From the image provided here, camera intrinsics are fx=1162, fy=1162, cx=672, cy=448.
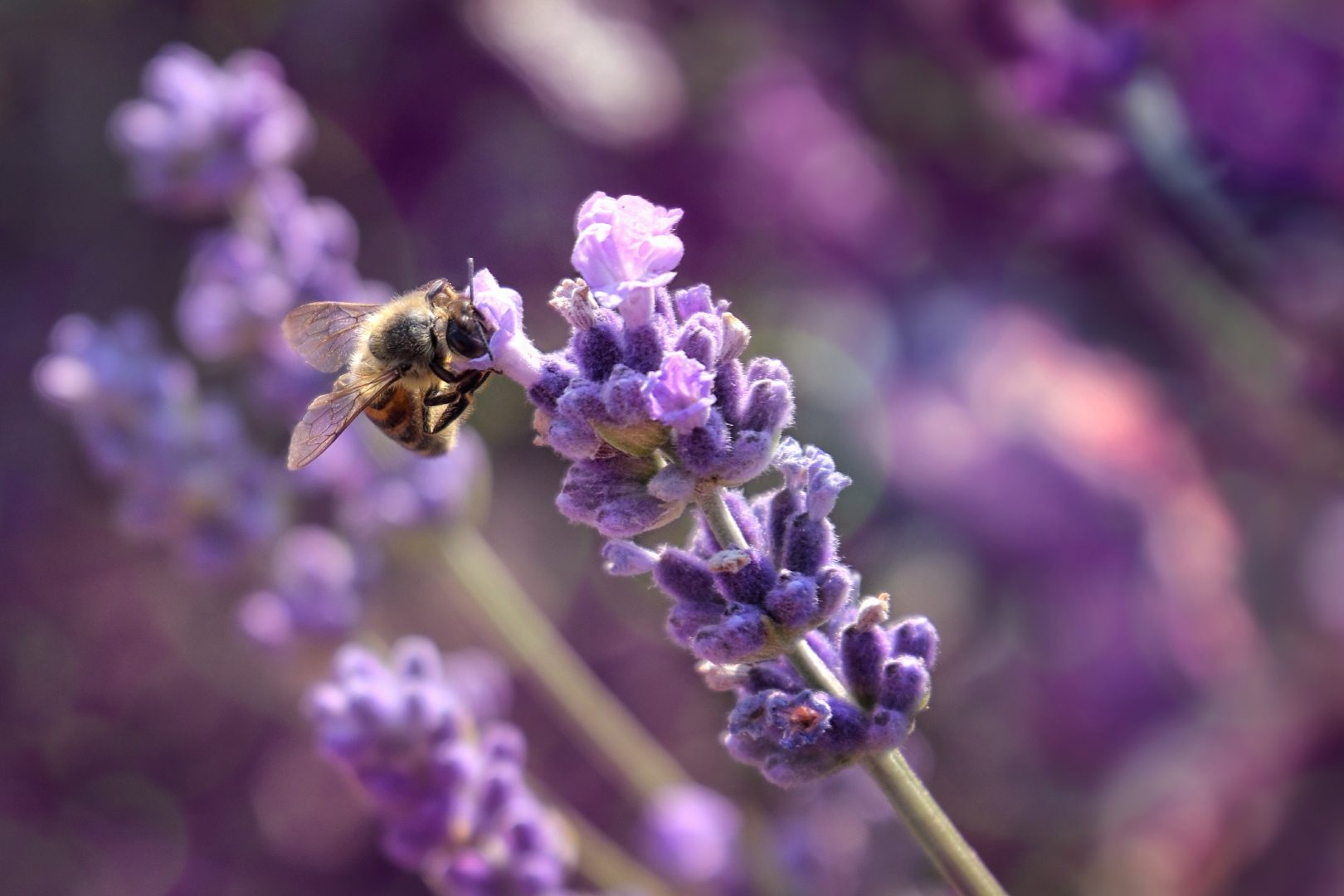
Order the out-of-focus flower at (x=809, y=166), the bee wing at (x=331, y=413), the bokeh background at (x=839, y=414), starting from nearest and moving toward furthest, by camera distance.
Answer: the bee wing at (x=331, y=413) < the bokeh background at (x=839, y=414) < the out-of-focus flower at (x=809, y=166)

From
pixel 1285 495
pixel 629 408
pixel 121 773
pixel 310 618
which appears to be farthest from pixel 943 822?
pixel 121 773

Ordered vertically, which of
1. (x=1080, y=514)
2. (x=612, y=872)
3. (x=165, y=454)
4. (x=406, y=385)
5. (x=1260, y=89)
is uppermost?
(x=1260, y=89)

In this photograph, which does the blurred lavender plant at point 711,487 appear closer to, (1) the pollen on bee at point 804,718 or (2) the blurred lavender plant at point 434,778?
(1) the pollen on bee at point 804,718

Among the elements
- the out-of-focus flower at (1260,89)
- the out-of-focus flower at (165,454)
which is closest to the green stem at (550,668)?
the out-of-focus flower at (165,454)

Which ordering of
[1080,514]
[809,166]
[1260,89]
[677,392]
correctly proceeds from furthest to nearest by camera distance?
[809,166] → [1080,514] → [1260,89] → [677,392]

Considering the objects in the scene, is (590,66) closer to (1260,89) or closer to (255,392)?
(255,392)

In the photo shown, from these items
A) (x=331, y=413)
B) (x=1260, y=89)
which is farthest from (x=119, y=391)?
(x=1260, y=89)

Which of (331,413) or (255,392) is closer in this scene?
(331,413)
